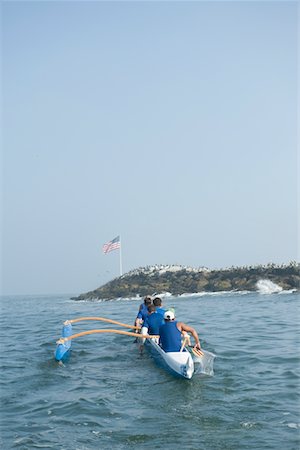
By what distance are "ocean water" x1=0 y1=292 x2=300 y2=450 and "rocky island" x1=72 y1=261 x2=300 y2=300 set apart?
30501 mm

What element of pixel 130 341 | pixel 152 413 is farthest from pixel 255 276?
pixel 152 413

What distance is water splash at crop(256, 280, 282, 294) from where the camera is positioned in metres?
45.5

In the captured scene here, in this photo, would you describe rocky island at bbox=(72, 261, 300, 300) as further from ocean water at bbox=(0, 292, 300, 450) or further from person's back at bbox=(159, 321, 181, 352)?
person's back at bbox=(159, 321, 181, 352)

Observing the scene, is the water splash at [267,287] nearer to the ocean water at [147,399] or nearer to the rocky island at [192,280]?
the rocky island at [192,280]

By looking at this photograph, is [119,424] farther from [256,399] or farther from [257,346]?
[257,346]

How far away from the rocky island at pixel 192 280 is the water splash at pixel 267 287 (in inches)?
3.8

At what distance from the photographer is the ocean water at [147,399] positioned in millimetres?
7805

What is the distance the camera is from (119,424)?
8633 millimetres

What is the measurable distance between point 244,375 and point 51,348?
28.8ft

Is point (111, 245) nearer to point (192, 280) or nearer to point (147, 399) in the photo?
point (192, 280)

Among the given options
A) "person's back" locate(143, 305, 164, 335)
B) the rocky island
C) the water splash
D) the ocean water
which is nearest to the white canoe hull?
the ocean water

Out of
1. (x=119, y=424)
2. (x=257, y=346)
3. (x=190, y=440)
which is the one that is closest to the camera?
(x=190, y=440)

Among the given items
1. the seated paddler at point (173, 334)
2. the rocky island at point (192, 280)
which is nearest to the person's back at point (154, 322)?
the seated paddler at point (173, 334)

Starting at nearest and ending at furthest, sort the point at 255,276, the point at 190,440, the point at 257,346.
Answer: the point at 190,440
the point at 257,346
the point at 255,276
